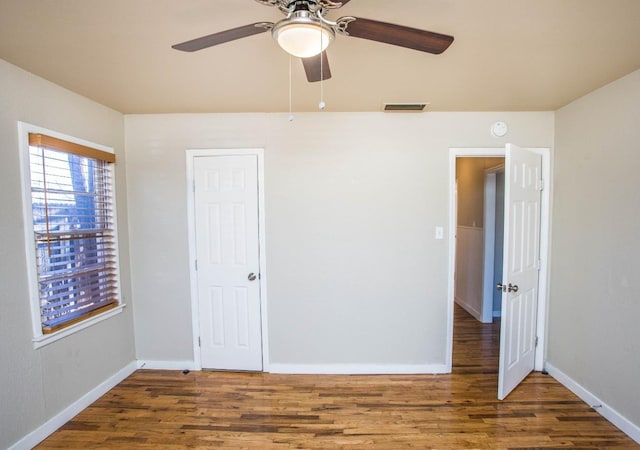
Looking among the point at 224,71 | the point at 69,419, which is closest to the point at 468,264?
the point at 224,71

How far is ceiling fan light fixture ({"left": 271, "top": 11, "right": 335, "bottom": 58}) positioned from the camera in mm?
972

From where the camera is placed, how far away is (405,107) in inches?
91.8

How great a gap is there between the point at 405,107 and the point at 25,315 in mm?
3131

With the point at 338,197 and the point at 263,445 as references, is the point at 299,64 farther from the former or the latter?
the point at 263,445

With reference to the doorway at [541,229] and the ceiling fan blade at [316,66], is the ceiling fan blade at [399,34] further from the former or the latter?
the doorway at [541,229]

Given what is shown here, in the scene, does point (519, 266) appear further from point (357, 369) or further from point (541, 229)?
point (357, 369)

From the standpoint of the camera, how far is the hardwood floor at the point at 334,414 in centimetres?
181

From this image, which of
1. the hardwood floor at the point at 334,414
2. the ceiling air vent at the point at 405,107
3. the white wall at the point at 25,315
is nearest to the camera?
the white wall at the point at 25,315

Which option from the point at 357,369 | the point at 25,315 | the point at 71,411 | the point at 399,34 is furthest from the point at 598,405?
the point at 25,315

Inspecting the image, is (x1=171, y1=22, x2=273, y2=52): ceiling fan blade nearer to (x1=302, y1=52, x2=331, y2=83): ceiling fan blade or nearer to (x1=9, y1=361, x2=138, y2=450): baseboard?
(x1=302, y1=52, x2=331, y2=83): ceiling fan blade

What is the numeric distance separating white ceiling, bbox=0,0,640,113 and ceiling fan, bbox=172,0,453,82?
0.22 meters

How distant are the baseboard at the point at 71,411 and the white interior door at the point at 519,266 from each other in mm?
3260

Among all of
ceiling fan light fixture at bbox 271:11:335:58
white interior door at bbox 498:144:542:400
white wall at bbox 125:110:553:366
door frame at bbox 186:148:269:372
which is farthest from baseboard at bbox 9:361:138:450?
white interior door at bbox 498:144:542:400

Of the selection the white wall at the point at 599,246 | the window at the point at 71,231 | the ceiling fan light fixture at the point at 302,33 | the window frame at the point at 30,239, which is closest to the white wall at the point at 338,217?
the window at the point at 71,231
